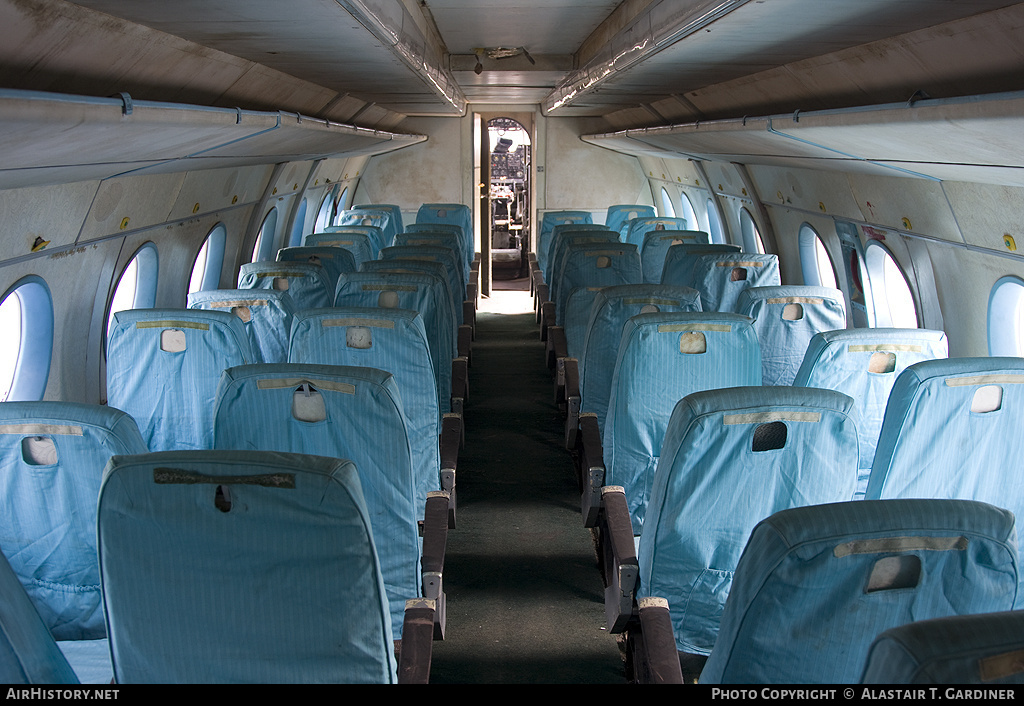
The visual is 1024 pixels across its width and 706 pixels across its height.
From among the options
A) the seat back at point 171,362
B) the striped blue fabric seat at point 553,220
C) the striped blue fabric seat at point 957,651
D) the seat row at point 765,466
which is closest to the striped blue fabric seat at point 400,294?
the seat back at point 171,362

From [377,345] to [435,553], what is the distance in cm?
118

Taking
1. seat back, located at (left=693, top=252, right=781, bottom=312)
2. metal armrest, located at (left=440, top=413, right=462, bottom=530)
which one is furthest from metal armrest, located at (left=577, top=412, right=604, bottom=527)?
seat back, located at (left=693, top=252, right=781, bottom=312)

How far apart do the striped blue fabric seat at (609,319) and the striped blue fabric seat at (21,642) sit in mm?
3621

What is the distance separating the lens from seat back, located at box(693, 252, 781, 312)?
693 centimetres

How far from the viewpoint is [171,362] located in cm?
416

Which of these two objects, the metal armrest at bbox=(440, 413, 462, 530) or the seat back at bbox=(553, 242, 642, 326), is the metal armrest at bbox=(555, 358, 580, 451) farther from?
the seat back at bbox=(553, 242, 642, 326)

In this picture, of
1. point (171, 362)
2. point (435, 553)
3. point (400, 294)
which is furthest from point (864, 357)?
point (171, 362)

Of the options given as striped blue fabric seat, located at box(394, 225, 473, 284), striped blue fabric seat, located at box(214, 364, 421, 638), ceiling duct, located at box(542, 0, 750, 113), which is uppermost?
ceiling duct, located at box(542, 0, 750, 113)

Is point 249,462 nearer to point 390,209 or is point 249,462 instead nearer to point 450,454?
point 450,454

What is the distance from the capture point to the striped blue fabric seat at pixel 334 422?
2.93 metres

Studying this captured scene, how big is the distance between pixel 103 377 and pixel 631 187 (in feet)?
41.6

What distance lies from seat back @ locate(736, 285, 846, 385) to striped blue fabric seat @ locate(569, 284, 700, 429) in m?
0.42
